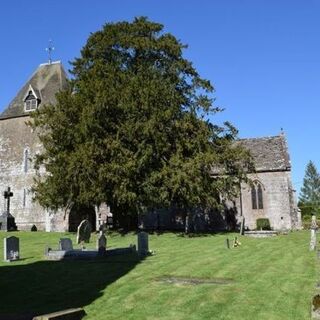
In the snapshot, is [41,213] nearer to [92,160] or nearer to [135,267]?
[92,160]

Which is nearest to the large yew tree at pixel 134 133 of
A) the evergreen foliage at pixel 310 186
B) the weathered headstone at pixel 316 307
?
the weathered headstone at pixel 316 307

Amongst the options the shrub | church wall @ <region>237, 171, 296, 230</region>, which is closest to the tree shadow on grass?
the shrub

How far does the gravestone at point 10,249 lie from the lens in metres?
19.3

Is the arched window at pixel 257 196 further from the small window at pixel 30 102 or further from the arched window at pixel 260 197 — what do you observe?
the small window at pixel 30 102

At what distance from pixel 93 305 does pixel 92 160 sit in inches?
757

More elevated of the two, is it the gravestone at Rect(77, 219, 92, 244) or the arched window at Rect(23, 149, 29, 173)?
the arched window at Rect(23, 149, 29, 173)

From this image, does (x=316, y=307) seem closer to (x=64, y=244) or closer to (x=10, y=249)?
(x=64, y=244)

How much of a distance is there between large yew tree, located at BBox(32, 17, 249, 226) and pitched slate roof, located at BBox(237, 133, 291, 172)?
9182 mm

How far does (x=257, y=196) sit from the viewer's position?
43.1m

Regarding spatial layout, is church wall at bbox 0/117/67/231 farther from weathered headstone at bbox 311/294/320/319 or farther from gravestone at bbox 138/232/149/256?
weathered headstone at bbox 311/294/320/319

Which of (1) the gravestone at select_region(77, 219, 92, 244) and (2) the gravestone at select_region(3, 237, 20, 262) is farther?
(1) the gravestone at select_region(77, 219, 92, 244)

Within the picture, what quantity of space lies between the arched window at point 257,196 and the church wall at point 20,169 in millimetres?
19557

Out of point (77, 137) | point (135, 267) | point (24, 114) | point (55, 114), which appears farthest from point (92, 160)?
point (24, 114)

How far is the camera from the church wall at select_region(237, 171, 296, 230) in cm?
4162
